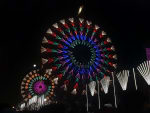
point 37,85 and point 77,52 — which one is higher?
point 77,52

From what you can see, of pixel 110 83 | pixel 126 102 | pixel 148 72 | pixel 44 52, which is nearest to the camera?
pixel 126 102

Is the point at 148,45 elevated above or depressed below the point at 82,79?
above

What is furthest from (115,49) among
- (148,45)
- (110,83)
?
(110,83)

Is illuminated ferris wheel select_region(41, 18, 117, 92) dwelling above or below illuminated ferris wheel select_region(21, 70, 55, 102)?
above

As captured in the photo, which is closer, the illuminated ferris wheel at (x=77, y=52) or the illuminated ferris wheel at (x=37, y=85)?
the illuminated ferris wheel at (x=77, y=52)

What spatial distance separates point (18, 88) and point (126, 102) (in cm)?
2249

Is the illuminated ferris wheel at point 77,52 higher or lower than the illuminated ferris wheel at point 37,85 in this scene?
higher

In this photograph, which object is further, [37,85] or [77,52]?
[37,85]

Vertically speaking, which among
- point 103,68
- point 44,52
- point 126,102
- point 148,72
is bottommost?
point 126,102

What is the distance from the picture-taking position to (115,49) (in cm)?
2858

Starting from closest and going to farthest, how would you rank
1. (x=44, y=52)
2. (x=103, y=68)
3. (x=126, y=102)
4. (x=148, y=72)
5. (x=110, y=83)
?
(x=126, y=102)
(x=148, y=72)
(x=110, y=83)
(x=44, y=52)
(x=103, y=68)

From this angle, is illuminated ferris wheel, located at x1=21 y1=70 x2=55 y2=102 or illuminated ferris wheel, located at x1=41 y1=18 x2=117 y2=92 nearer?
illuminated ferris wheel, located at x1=41 y1=18 x2=117 y2=92

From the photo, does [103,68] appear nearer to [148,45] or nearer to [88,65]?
[88,65]

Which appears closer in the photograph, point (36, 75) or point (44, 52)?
point (44, 52)
